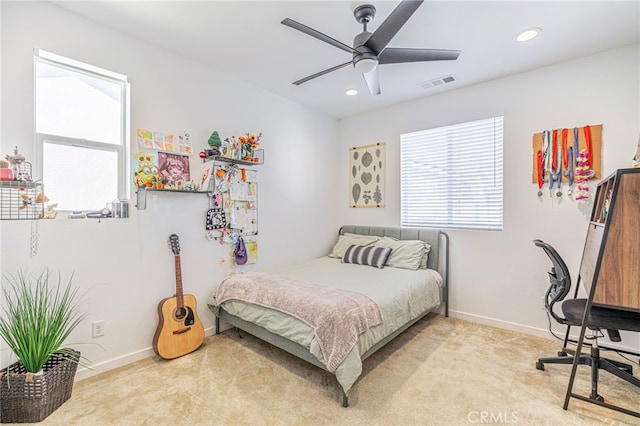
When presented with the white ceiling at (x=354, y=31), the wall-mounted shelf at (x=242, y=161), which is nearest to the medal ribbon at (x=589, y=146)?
the white ceiling at (x=354, y=31)

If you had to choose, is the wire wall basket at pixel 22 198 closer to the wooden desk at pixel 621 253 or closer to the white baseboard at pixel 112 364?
the white baseboard at pixel 112 364

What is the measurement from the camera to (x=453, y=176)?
3.60 metres

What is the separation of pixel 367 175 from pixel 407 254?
1.38 meters

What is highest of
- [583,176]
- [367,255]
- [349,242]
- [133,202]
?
[583,176]

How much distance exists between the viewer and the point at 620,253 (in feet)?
5.76

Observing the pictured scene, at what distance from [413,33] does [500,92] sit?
4.86ft

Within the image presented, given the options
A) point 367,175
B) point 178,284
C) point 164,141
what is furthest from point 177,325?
point 367,175

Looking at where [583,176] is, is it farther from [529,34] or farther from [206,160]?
[206,160]

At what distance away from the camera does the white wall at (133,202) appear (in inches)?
78.6

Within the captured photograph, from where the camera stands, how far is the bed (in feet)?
6.61

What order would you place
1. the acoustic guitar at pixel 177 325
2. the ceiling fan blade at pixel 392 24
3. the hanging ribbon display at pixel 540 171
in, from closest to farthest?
the ceiling fan blade at pixel 392 24 < the acoustic guitar at pixel 177 325 < the hanging ribbon display at pixel 540 171

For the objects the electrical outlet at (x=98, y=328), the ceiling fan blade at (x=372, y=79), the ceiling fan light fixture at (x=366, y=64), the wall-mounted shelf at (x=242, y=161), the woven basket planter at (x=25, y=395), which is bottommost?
the woven basket planter at (x=25, y=395)

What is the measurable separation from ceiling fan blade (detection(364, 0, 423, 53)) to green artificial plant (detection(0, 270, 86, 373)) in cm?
261

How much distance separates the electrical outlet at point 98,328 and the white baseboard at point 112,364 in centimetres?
23
